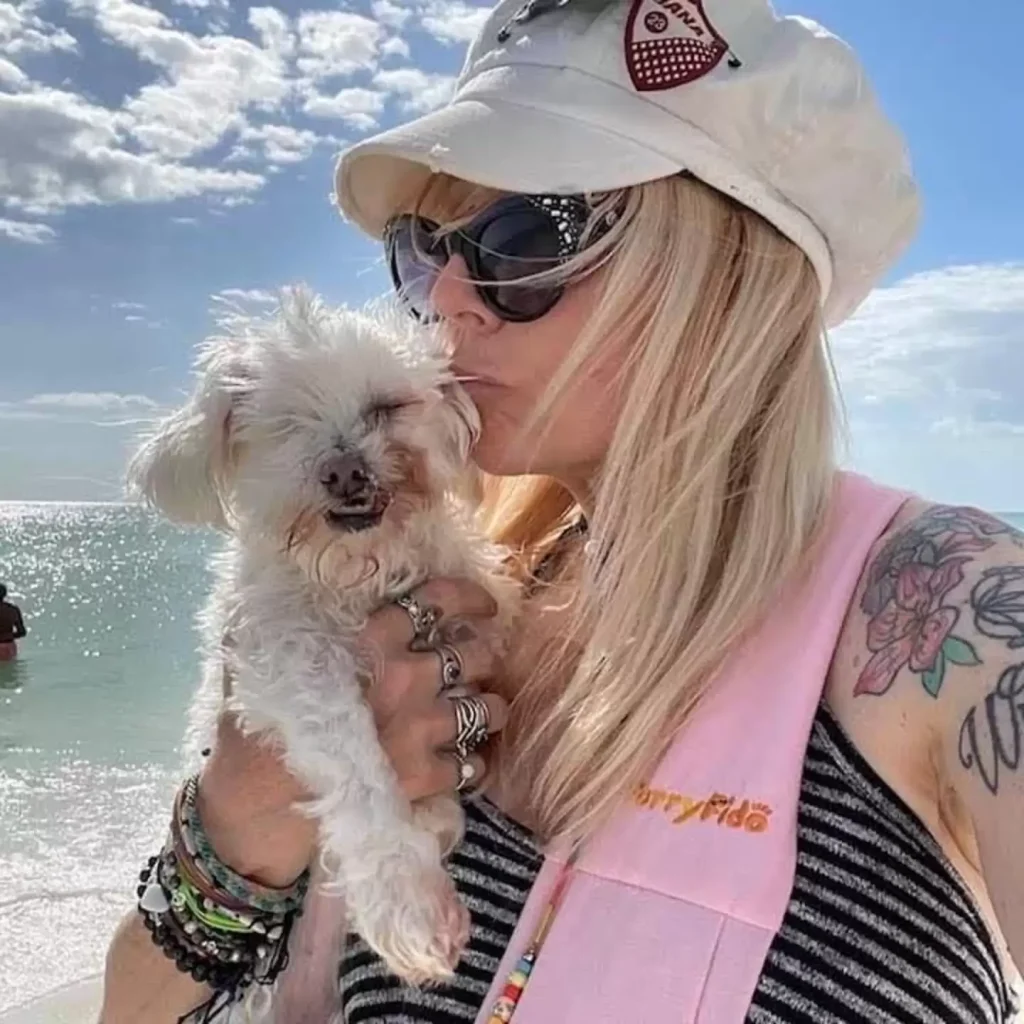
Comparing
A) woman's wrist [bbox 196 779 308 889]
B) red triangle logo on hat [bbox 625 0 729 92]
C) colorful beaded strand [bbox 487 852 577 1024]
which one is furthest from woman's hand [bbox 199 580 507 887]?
red triangle logo on hat [bbox 625 0 729 92]

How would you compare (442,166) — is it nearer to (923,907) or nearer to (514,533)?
(514,533)

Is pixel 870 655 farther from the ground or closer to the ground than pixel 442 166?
closer to the ground

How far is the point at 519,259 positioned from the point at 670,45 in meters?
0.32

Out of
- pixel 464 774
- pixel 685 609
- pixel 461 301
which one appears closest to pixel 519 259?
pixel 461 301

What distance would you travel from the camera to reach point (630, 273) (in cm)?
150

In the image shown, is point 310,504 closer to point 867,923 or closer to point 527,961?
point 527,961

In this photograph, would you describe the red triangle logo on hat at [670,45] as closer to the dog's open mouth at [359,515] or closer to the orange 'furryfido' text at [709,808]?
the dog's open mouth at [359,515]

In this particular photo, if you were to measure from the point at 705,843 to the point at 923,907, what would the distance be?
214mm

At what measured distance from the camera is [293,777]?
1.52m

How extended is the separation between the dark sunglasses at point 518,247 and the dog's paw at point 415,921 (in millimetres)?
714

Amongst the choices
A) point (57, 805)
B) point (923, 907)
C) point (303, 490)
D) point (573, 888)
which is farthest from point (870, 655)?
point (57, 805)

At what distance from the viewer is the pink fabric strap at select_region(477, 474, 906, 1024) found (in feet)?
3.75

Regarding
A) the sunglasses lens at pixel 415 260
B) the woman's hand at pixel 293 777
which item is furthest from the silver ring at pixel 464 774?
the sunglasses lens at pixel 415 260

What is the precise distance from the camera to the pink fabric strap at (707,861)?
1.14 meters
